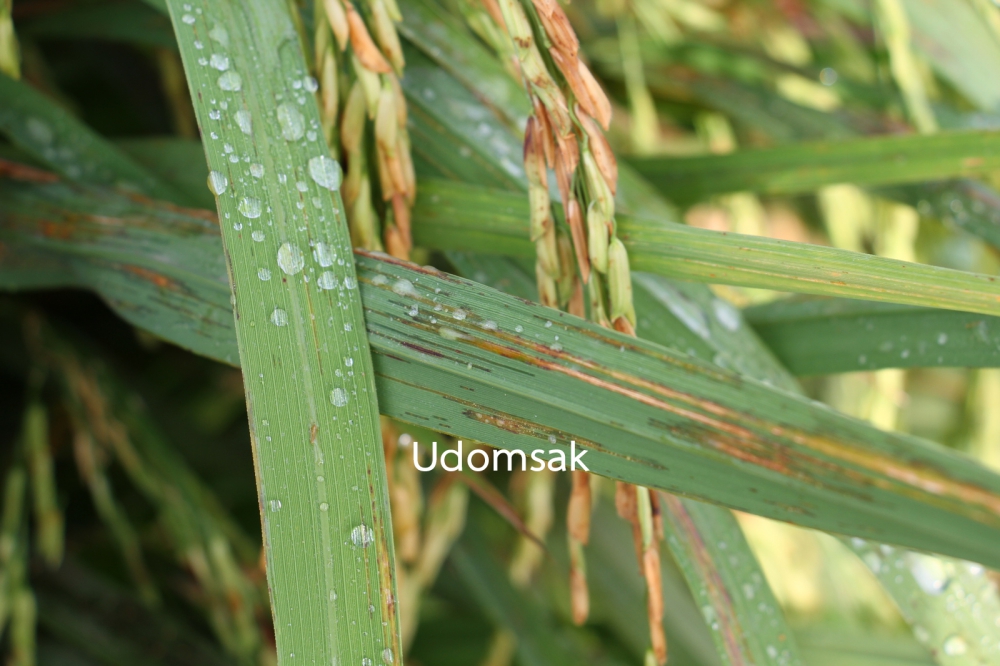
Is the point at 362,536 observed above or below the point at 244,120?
below

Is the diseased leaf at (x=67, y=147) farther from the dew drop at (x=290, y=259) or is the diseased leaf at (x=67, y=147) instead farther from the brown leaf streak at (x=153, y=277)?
the dew drop at (x=290, y=259)

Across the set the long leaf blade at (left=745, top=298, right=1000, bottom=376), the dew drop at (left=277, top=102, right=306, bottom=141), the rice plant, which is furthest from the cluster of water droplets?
the dew drop at (left=277, top=102, right=306, bottom=141)

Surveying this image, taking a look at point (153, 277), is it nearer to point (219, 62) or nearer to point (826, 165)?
point (219, 62)

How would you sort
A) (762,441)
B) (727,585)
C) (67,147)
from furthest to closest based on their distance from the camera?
(67,147), (727,585), (762,441)

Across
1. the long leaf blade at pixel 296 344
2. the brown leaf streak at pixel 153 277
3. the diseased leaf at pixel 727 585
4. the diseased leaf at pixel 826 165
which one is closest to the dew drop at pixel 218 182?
the long leaf blade at pixel 296 344

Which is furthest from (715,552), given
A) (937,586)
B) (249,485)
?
(249,485)

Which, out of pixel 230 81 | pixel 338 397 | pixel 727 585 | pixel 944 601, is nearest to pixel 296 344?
pixel 338 397

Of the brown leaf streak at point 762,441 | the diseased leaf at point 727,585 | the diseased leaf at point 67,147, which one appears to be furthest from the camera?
the diseased leaf at point 67,147
